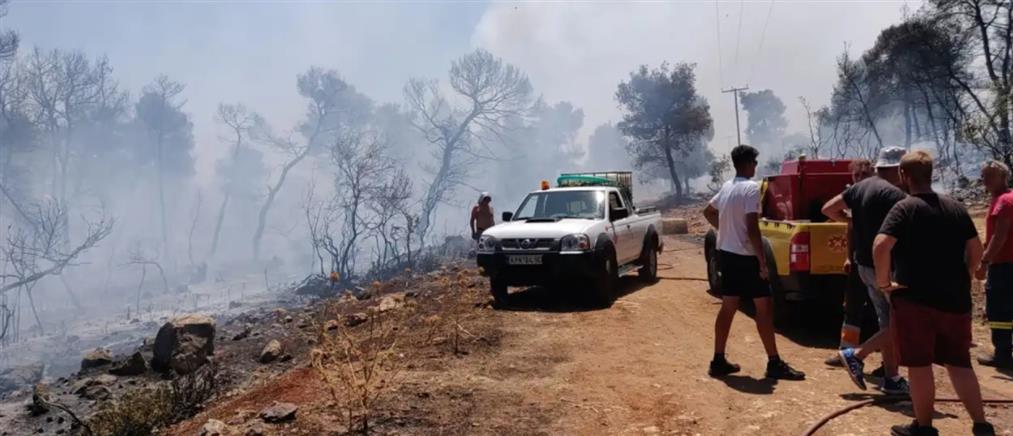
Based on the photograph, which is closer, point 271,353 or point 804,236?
point 804,236

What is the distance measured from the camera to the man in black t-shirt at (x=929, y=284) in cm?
345

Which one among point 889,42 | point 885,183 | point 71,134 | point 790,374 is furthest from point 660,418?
point 71,134

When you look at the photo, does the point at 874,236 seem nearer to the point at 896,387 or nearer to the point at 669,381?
the point at 896,387

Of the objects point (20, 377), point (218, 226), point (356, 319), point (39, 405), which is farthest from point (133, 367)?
point (218, 226)

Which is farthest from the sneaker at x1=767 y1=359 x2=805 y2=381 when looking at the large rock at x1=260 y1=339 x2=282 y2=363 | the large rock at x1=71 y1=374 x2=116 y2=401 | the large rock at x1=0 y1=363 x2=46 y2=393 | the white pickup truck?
the large rock at x1=0 y1=363 x2=46 y2=393

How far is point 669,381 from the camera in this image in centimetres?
517

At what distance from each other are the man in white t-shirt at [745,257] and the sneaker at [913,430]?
4.04ft

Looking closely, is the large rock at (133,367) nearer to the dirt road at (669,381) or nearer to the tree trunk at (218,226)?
the dirt road at (669,381)

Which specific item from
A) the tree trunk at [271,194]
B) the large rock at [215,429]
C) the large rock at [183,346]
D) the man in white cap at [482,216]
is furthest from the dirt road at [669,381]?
the tree trunk at [271,194]

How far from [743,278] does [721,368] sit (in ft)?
2.69

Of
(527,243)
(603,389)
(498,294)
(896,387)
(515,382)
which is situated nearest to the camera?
(896,387)

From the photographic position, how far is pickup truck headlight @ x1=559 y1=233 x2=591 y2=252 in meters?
8.12

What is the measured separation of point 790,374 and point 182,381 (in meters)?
7.00

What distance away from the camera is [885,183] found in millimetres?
4484
